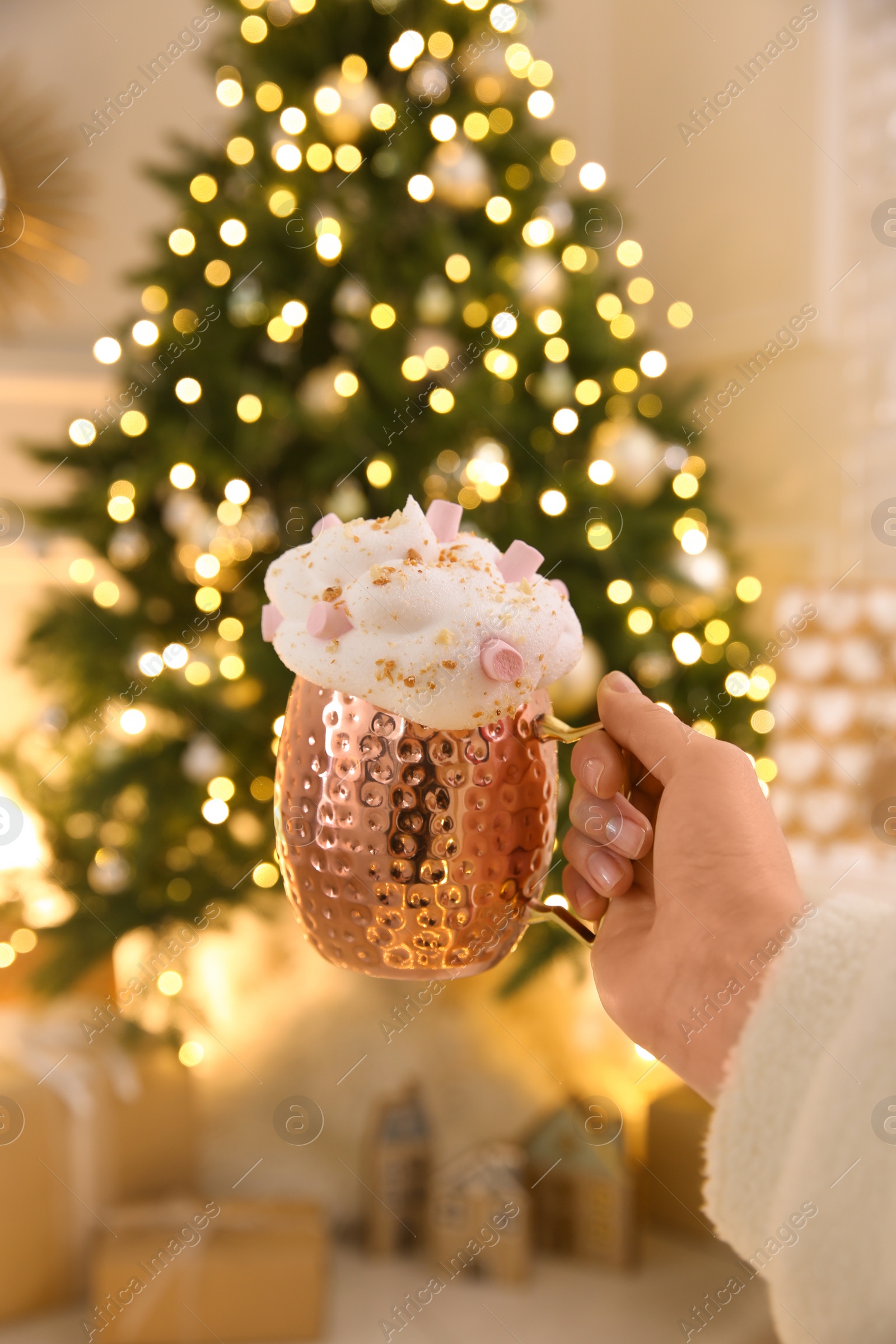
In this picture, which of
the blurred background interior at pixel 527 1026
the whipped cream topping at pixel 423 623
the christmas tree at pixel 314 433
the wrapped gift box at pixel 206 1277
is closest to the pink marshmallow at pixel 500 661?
the whipped cream topping at pixel 423 623

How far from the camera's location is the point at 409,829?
1.83ft

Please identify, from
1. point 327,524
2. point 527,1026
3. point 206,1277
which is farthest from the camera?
point 527,1026

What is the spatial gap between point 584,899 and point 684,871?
0.36ft

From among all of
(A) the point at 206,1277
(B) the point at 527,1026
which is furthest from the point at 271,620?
(B) the point at 527,1026

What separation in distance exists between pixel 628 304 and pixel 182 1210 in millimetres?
2012

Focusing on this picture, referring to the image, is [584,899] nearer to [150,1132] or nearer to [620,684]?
[620,684]

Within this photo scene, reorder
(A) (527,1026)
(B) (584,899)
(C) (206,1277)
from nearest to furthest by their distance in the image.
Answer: (B) (584,899) → (C) (206,1277) → (A) (527,1026)

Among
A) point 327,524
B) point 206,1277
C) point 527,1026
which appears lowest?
point 206,1277

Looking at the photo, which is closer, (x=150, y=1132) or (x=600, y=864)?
(x=600, y=864)

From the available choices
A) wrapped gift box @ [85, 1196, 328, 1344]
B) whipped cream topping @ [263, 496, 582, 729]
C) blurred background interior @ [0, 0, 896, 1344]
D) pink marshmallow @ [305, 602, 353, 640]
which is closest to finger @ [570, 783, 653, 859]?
whipped cream topping @ [263, 496, 582, 729]

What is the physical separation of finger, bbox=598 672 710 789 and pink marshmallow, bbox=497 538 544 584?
5.3 inches

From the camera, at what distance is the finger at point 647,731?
2.15 feet

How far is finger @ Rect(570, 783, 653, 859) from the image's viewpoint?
26.7 inches

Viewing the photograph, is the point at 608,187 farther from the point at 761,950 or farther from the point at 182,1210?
the point at 182,1210
